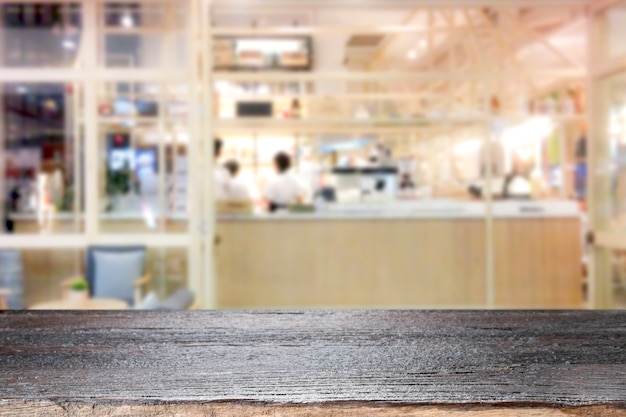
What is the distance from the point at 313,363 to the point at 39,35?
5.85 meters

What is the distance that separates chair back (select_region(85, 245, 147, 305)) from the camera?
4895 mm

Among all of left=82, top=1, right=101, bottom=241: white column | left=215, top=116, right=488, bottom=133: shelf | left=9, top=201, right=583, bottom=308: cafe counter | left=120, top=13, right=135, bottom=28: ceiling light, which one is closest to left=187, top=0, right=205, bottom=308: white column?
left=120, top=13, right=135, bottom=28: ceiling light

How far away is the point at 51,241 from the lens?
5.00 m

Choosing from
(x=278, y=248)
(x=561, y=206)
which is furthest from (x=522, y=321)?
(x=561, y=206)

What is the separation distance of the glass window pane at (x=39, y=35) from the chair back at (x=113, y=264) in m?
1.65

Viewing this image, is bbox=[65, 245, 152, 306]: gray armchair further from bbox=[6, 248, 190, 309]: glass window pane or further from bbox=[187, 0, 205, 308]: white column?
bbox=[187, 0, 205, 308]: white column

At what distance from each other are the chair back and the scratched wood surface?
14.4 ft

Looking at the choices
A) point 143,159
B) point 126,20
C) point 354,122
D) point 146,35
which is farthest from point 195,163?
point 354,122

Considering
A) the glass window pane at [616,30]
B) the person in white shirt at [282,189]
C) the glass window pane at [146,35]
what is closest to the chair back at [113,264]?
the glass window pane at [146,35]

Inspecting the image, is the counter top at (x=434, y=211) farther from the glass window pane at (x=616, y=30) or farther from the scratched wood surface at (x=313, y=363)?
the scratched wood surface at (x=313, y=363)

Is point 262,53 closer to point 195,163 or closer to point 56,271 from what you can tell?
point 195,163

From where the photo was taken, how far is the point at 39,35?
217 inches

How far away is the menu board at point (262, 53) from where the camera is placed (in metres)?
10.1

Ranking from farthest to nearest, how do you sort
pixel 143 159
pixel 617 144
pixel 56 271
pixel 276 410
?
pixel 56 271
pixel 143 159
pixel 617 144
pixel 276 410
